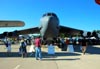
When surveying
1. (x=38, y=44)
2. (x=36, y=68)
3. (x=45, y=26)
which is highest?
(x=45, y=26)

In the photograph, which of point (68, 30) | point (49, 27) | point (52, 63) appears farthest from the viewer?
point (68, 30)

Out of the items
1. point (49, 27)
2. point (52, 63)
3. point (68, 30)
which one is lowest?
point (52, 63)

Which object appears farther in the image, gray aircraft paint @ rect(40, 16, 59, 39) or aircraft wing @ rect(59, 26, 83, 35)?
aircraft wing @ rect(59, 26, 83, 35)

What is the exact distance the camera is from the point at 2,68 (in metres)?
13.3

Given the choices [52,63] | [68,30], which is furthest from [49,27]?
[52,63]

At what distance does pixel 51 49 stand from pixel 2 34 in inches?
853

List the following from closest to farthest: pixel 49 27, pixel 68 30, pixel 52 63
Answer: pixel 52 63
pixel 49 27
pixel 68 30

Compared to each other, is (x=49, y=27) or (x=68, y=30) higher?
(x=68, y=30)

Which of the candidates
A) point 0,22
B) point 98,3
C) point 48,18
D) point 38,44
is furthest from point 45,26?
point 98,3

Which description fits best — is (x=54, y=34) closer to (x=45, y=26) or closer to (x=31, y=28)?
(x=45, y=26)

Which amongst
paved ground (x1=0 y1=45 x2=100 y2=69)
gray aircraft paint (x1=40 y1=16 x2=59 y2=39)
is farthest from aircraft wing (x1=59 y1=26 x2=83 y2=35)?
paved ground (x1=0 y1=45 x2=100 y2=69)

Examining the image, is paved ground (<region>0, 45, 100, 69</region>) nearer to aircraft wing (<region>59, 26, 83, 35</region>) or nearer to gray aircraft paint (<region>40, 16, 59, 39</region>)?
gray aircraft paint (<region>40, 16, 59, 39</region>)

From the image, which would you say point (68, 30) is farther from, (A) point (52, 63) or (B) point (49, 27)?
(A) point (52, 63)

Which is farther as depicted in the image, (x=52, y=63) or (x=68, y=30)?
(x=68, y=30)
